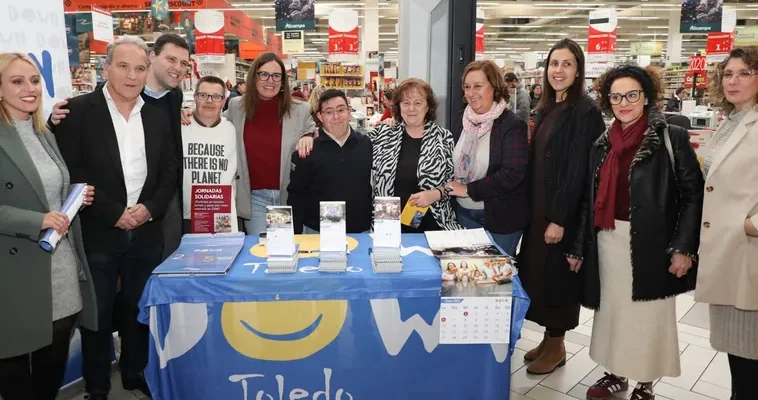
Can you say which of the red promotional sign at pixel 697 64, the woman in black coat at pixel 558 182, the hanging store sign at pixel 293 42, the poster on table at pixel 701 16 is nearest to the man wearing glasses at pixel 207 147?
the woman in black coat at pixel 558 182

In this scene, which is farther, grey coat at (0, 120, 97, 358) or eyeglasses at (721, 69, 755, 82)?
eyeglasses at (721, 69, 755, 82)

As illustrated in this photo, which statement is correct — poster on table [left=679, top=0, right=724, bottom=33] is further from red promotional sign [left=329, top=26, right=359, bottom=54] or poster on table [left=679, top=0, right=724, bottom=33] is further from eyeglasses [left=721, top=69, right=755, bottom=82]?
eyeglasses [left=721, top=69, right=755, bottom=82]

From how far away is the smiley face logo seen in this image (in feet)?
7.15

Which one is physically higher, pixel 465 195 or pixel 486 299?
pixel 465 195

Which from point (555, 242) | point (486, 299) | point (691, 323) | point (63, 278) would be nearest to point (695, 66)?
point (691, 323)

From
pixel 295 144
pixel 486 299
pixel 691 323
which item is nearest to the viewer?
pixel 486 299

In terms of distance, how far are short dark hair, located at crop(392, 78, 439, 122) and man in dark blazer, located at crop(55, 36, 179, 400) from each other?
1144mm

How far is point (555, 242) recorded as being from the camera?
9.16ft

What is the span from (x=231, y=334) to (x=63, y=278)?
728mm

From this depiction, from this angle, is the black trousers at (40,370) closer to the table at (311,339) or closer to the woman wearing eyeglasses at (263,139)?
the table at (311,339)

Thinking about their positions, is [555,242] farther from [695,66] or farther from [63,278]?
[695,66]

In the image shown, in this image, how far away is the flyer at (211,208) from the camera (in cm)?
267

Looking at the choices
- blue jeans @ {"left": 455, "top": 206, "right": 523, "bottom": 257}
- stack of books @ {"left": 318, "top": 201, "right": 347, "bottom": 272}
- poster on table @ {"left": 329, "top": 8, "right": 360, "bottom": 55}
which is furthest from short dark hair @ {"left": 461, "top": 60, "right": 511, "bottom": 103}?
poster on table @ {"left": 329, "top": 8, "right": 360, "bottom": 55}

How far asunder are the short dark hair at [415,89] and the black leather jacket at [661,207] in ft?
3.39
